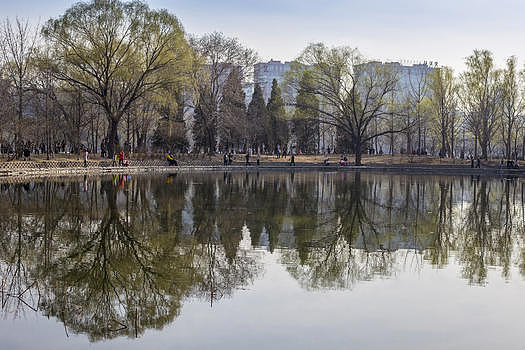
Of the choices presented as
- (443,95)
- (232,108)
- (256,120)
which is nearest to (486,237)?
(232,108)

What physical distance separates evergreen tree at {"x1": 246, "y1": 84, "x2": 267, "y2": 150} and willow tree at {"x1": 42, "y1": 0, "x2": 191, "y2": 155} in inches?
626

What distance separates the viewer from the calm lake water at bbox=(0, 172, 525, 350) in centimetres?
769

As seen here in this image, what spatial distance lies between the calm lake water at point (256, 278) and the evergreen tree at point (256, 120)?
44910mm

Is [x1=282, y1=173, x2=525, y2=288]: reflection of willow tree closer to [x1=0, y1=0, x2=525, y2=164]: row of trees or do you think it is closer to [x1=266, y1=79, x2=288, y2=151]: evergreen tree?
[x1=0, y1=0, x2=525, y2=164]: row of trees

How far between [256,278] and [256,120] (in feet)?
187

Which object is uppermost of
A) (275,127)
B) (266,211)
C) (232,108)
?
(232,108)

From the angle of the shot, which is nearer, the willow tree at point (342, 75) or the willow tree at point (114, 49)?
the willow tree at point (114, 49)

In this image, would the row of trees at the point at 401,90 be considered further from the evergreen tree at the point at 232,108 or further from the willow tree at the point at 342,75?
the evergreen tree at the point at 232,108

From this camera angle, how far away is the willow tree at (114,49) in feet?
144

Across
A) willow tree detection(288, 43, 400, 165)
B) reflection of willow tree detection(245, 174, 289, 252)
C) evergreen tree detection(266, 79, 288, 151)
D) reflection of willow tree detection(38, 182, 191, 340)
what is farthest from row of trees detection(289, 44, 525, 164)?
reflection of willow tree detection(38, 182, 191, 340)

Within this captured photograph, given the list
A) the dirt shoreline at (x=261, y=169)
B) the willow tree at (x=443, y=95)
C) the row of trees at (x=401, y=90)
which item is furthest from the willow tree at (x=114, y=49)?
the willow tree at (x=443, y=95)

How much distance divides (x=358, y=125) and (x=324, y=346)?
5187cm

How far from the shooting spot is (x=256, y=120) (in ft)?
220

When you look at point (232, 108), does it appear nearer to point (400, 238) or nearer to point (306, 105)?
point (306, 105)
